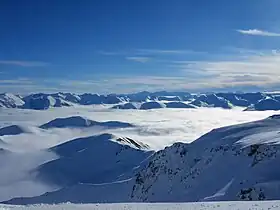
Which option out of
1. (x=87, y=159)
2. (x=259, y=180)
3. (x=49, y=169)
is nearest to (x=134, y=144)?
(x=87, y=159)

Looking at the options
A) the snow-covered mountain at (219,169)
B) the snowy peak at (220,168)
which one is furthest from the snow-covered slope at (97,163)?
the snowy peak at (220,168)

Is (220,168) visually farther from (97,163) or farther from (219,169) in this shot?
(97,163)

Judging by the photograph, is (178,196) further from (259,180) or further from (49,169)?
(49,169)

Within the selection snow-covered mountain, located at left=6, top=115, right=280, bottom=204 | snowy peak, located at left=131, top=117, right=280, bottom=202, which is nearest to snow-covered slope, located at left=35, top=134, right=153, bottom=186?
snow-covered mountain, located at left=6, top=115, right=280, bottom=204

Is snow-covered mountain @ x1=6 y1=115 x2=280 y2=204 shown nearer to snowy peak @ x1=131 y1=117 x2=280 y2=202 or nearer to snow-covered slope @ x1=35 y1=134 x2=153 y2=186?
snowy peak @ x1=131 y1=117 x2=280 y2=202

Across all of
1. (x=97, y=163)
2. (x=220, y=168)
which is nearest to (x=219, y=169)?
(x=220, y=168)

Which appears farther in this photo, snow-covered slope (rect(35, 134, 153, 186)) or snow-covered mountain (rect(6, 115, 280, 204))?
snow-covered slope (rect(35, 134, 153, 186))
